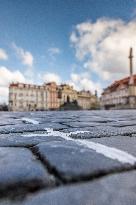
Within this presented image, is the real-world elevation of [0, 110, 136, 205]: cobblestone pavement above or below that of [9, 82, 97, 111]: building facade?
below

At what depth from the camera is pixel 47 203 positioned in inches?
31.5

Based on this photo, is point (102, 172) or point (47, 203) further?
point (102, 172)

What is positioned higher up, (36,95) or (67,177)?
(36,95)

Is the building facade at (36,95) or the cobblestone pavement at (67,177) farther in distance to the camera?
the building facade at (36,95)

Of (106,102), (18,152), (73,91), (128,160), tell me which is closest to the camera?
(128,160)

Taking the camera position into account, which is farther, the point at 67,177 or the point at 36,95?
the point at 36,95

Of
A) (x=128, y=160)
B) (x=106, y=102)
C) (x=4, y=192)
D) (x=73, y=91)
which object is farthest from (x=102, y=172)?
(x=73, y=91)

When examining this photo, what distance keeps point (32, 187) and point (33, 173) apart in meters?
0.10

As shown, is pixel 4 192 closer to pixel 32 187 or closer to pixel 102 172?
pixel 32 187

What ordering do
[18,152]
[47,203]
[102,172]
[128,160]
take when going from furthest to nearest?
[18,152] < [128,160] < [102,172] < [47,203]

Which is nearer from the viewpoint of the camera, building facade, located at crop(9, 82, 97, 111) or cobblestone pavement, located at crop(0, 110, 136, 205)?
cobblestone pavement, located at crop(0, 110, 136, 205)

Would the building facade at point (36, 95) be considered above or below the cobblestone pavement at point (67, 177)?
above

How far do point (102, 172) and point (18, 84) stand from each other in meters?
82.3

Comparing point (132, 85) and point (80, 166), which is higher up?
point (132, 85)
